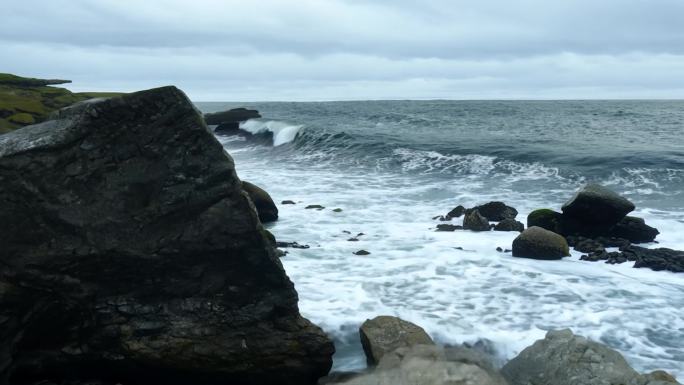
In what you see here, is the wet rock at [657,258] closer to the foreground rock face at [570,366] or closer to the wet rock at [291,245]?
the foreground rock face at [570,366]

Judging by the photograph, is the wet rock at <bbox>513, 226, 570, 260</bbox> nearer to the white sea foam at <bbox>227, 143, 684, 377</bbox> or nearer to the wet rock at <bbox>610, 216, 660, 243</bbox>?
the white sea foam at <bbox>227, 143, 684, 377</bbox>

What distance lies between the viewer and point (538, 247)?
40.5ft

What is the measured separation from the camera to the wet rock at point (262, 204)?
15469 mm

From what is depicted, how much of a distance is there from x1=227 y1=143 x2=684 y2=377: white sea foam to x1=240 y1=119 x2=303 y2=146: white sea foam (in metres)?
23.1

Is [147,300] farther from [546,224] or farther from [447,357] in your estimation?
[546,224]

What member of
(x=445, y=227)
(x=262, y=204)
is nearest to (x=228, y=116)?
(x=262, y=204)

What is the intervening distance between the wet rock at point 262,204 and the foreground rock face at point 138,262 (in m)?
8.77

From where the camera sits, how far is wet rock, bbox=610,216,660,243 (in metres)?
14.1

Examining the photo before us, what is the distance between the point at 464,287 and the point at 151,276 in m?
5.75

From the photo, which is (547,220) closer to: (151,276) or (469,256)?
(469,256)

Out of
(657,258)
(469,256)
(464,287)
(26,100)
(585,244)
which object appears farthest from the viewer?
(26,100)

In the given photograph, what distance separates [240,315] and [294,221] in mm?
9144

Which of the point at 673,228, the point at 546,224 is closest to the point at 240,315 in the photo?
the point at 546,224

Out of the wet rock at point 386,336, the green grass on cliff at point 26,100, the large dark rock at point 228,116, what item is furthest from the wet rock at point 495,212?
the large dark rock at point 228,116
